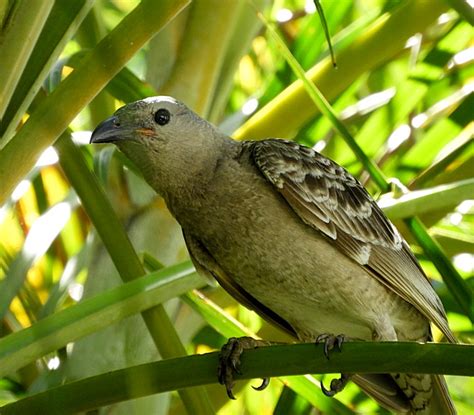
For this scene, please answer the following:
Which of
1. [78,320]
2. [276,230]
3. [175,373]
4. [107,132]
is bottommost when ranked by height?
[175,373]

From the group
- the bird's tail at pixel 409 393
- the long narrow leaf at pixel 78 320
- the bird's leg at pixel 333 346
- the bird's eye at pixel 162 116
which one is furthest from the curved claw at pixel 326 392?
the bird's eye at pixel 162 116

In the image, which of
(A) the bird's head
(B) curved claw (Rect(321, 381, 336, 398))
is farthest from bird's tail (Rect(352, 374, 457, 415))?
(A) the bird's head

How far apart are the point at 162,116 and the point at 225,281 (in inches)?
16.1

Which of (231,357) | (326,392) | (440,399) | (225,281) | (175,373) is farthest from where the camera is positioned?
(440,399)

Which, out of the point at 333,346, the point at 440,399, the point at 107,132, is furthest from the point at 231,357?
the point at 440,399

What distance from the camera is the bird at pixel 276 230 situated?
196 cm

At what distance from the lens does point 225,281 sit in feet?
6.81

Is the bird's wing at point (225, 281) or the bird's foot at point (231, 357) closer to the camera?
the bird's foot at point (231, 357)

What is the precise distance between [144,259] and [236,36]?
682 millimetres

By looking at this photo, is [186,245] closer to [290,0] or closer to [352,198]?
[352,198]

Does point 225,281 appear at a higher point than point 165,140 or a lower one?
lower

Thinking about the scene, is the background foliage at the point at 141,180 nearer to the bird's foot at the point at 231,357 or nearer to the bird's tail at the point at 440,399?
the bird's foot at the point at 231,357

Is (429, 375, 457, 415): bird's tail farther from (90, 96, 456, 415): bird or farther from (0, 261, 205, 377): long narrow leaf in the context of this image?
(0, 261, 205, 377): long narrow leaf

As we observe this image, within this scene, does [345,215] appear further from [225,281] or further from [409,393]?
[409,393]
